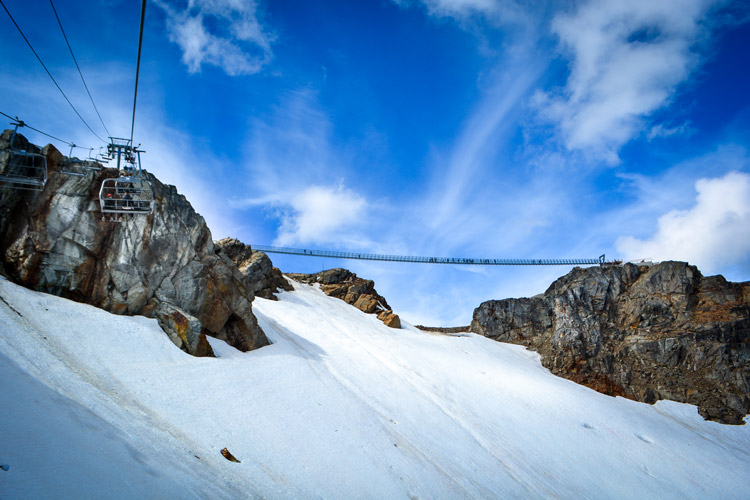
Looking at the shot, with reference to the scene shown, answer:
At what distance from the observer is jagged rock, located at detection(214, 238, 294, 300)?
41844 millimetres

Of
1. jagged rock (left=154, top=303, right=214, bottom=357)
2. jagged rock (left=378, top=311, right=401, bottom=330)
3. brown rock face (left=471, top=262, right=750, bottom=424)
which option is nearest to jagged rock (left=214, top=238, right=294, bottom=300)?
jagged rock (left=378, top=311, right=401, bottom=330)

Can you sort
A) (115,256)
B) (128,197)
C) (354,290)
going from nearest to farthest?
(115,256) < (128,197) < (354,290)

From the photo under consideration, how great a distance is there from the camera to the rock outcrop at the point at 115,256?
1797 centimetres

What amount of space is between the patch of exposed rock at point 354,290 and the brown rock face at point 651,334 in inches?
666

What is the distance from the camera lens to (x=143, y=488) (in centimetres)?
657

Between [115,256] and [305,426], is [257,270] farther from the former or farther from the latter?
[305,426]

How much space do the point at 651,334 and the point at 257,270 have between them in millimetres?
45896

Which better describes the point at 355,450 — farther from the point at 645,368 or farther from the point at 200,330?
the point at 645,368

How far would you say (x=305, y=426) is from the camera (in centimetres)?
1532

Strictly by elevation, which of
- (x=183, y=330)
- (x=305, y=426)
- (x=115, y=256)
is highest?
(x=115, y=256)

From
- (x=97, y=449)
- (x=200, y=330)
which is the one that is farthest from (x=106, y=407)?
(x=200, y=330)

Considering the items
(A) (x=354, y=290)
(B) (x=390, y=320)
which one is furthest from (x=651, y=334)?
(A) (x=354, y=290)

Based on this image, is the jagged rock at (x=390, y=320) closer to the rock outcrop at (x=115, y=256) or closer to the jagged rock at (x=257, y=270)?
the jagged rock at (x=257, y=270)

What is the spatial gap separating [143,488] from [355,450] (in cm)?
980
